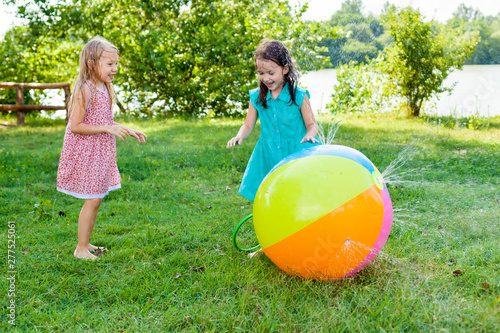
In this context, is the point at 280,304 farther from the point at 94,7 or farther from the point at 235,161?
the point at 94,7

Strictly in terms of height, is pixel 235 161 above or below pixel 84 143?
below

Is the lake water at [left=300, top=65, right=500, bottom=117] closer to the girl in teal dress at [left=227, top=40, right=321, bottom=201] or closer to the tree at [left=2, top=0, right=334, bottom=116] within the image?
the tree at [left=2, top=0, right=334, bottom=116]

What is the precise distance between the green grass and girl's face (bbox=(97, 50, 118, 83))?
1.40m

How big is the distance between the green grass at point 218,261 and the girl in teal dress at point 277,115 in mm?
788

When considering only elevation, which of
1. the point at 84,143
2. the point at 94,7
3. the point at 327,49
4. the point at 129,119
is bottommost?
the point at 129,119

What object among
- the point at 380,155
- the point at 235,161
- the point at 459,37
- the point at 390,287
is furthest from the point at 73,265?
the point at 459,37

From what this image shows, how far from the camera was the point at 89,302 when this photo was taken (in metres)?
3.08

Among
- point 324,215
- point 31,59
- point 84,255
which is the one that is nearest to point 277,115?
point 324,215

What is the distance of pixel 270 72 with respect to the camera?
358cm

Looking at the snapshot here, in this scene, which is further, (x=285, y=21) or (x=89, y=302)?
(x=285, y=21)

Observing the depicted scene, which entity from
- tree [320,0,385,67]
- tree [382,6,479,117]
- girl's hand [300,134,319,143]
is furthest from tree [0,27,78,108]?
girl's hand [300,134,319,143]

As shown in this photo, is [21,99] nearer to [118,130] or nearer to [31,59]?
[31,59]

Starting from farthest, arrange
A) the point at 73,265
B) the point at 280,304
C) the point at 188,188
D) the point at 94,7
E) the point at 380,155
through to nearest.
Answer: the point at 94,7
the point at 380,155
the point at 188,188
the point at 73,265
the point at 280,304

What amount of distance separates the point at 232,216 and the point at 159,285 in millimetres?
1629
